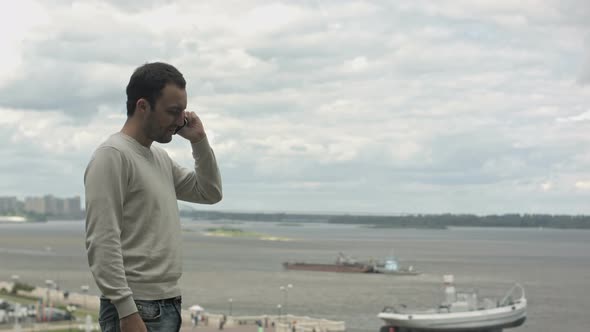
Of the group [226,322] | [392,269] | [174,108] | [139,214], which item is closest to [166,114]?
[174,108]

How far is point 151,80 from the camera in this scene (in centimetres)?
332

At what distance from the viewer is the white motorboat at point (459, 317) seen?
47.7 metres

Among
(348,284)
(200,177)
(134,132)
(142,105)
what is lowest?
(348,284)

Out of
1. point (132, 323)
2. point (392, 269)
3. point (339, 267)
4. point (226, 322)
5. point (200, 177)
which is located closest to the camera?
point (132, 323)

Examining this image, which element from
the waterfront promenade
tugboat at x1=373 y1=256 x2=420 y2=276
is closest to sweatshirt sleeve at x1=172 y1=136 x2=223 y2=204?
the waterfront promenade

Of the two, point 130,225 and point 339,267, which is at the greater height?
point 130,225

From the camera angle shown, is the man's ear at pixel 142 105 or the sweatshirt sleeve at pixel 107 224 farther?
the man's ear at pixel 142 105

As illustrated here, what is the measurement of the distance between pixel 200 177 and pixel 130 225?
625 millimetres

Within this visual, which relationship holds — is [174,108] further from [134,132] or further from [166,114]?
[134,132]

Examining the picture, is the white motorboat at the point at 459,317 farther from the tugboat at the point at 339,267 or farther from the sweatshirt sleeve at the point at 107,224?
the tugboat at the point at 339,267

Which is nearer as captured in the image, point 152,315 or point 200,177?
point 152,315

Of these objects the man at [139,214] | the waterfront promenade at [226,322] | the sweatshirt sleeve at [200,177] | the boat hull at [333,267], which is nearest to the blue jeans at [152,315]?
the man at [139,214]

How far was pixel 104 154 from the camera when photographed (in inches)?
126

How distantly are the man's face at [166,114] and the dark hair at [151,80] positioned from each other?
0.02 meters
